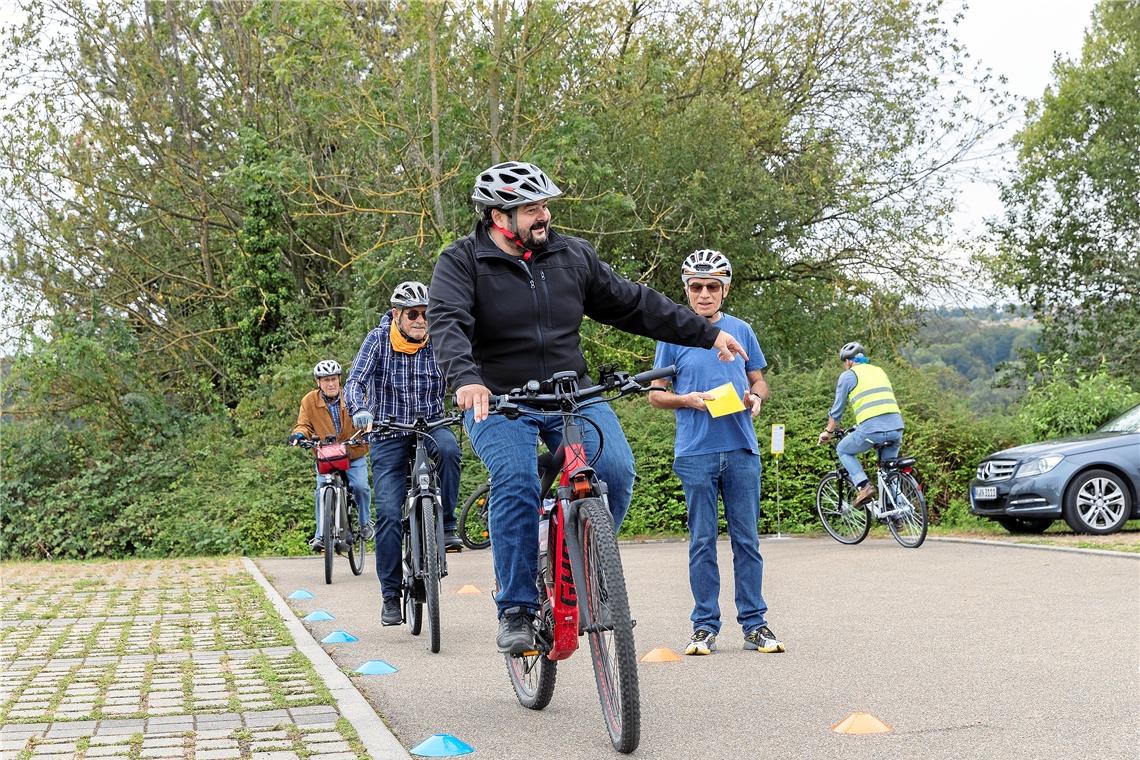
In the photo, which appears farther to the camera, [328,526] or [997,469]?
[997,469]

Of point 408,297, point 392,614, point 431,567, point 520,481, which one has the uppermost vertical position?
point 408,297

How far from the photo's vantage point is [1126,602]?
9297 millimetres

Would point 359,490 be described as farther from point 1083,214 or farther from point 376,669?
point 1083,214

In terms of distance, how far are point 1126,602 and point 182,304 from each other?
21853mm

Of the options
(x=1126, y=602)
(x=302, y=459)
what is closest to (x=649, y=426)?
(x=302, y=459)

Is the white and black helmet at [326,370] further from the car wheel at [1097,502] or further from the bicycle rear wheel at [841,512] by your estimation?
the car wheel at [1097,502]

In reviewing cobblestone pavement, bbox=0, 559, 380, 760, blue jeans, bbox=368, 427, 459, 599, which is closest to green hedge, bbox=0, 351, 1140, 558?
cobblestone pavement, bbox=0, 559, 380, 760

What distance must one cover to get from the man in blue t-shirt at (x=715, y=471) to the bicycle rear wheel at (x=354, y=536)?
6.12 meters

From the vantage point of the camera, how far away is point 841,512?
16.5m

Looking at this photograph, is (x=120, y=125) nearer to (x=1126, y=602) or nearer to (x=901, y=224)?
(x=901, y=224)

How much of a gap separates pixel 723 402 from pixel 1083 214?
29000mm

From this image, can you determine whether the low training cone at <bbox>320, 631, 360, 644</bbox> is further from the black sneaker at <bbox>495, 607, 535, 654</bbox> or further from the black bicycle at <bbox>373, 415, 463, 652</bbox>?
the black sneaker at <bbox>495, 607, 535, 654</bbox>

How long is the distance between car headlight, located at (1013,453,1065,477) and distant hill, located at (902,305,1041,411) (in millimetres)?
4940

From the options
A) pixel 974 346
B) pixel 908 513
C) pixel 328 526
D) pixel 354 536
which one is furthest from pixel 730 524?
pixel 974 346
